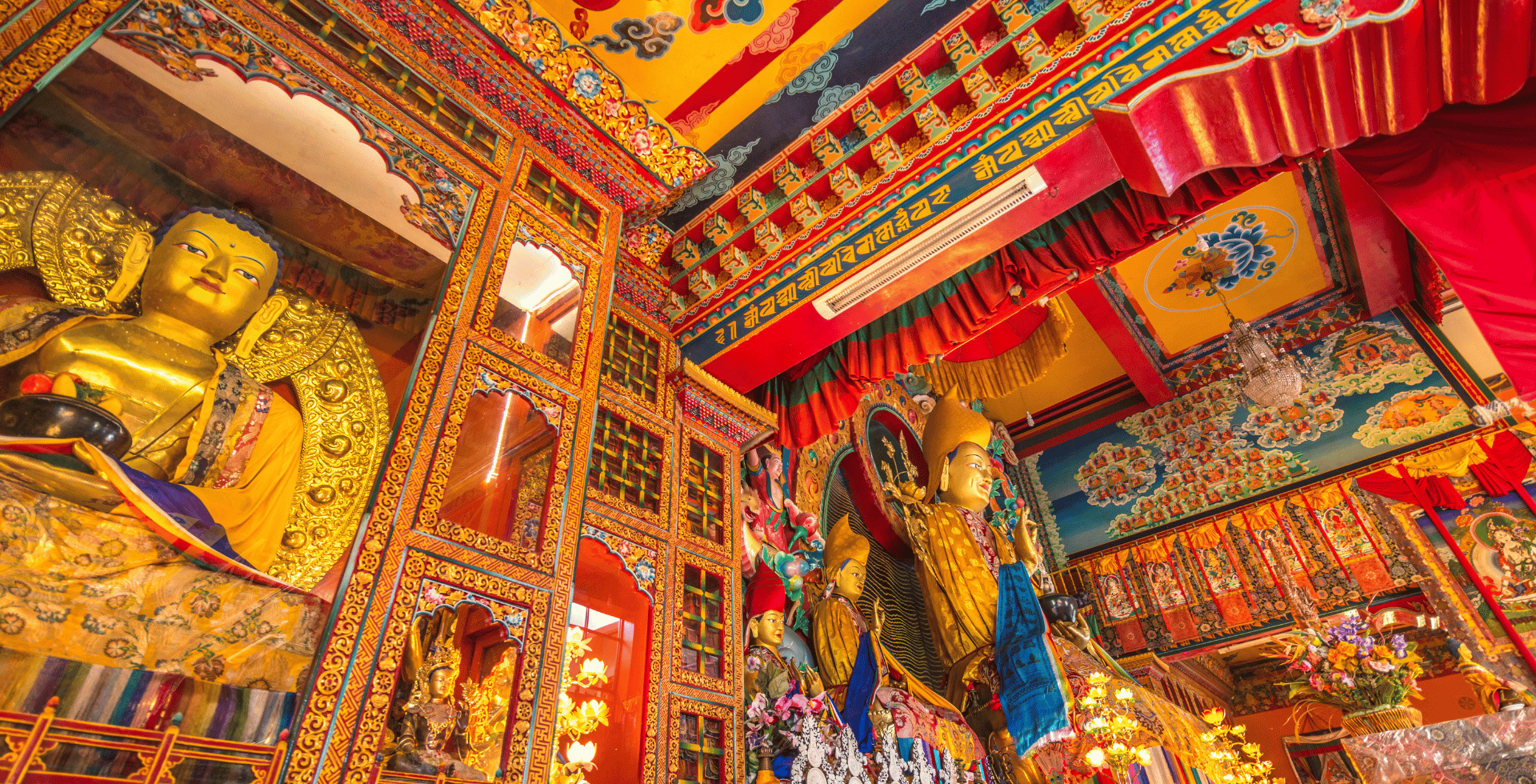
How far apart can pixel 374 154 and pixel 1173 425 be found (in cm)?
794

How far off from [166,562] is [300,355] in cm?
81

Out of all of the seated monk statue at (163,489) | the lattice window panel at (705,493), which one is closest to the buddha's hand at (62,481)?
the seated monk statue at (163,489)

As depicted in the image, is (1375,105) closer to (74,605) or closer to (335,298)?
(335,298)

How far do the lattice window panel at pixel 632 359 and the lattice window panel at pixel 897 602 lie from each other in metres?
2.04

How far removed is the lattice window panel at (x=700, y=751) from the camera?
2811 millimetres

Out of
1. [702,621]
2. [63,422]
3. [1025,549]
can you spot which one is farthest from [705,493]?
[1025,549]

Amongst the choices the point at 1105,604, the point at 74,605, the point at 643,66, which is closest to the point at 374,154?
the point at 643,66

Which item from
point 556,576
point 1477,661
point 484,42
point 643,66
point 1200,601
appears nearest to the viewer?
point 556,576

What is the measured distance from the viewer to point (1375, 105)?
9.86 ft

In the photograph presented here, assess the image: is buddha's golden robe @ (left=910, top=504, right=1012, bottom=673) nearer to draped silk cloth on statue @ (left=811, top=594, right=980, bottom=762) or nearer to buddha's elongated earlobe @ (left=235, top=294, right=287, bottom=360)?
draped silk cloth on statue @ (left=811, top=594, right=980, bottom=762)

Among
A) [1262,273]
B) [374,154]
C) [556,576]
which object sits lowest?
[556,576]

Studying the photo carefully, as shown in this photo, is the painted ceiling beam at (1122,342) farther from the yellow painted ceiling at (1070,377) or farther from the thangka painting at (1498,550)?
the thangka painting at (1498,550)

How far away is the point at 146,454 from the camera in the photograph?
184 cm

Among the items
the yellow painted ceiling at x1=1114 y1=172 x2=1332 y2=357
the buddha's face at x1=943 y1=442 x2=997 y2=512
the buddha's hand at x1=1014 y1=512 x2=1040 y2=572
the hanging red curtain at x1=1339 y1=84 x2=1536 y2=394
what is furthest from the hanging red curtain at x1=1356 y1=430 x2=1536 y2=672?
the buddha's face at x1=943 y1=442 x2=997 y2=512
